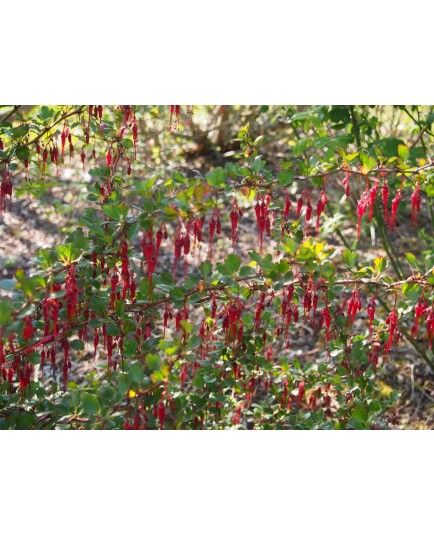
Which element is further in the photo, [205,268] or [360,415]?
[360,415]

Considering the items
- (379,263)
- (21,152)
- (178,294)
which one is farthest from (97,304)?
(379,263)

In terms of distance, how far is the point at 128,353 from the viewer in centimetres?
149

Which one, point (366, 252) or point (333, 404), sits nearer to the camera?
point (333, 404)

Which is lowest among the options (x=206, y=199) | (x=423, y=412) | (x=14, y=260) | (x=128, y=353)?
(x=423, y=412)

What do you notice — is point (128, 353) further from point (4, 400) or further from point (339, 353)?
point (339, 353)

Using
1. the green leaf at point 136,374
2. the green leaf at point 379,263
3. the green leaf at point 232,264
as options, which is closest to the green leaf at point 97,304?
the green leaf at point 136,374

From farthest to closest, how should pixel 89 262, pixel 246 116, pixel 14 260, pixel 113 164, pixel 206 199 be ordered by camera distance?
pixel 246 116, pixel 14 260, pixel 113 164, pixel 89 262, pixel 206 199

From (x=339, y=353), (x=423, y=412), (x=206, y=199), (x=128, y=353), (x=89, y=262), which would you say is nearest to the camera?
(x=206, y=199)

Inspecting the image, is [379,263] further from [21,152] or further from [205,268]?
[21,152]

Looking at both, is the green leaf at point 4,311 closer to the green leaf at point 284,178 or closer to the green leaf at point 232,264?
the green leaf at point 232,264

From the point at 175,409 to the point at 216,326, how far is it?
1.51 feet

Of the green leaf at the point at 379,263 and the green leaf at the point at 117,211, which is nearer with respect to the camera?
the green leaf at the point at 117,211

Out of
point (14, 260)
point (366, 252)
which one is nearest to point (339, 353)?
point (366, 252)

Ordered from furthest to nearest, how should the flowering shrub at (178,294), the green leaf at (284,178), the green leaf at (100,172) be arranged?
the green leaf at (100,172) → the green leaf at (284,178) → the flowering shrub at (178,294)
